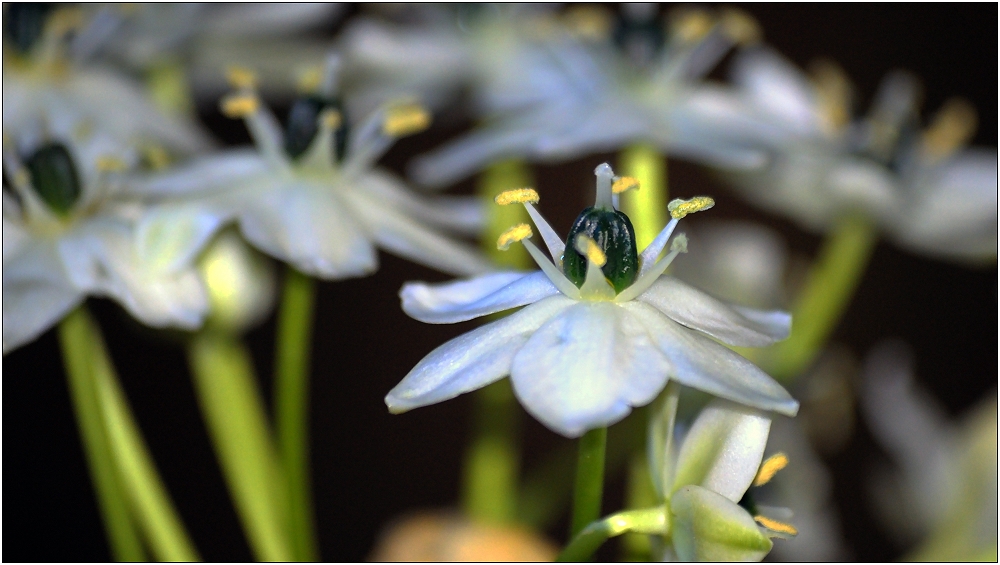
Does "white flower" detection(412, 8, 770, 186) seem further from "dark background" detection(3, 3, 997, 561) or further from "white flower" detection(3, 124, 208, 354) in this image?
"dark background" detection(3, 3, 997, 561)

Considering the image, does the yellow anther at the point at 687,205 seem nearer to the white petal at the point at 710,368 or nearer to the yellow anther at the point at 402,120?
the white petal at the point at 710,368

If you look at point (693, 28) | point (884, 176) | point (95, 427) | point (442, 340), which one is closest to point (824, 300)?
point (884, 176)

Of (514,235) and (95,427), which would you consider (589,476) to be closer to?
(514,235)

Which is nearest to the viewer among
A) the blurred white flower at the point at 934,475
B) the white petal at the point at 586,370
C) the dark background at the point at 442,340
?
the white petal at the point at 586,370

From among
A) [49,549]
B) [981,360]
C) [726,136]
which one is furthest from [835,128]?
[49,549]

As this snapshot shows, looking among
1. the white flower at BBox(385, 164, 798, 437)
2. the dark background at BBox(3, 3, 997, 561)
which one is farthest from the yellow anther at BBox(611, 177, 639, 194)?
the dark background at BBox(3, 3, 997, 561)

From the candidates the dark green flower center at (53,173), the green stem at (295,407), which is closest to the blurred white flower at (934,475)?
the green stem at (295,407)

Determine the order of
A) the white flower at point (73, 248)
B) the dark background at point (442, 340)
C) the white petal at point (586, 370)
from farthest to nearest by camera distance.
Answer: the dark background at point (442, 340)
the white flower at point (73, 248)
the white petal at point (586, 370)
